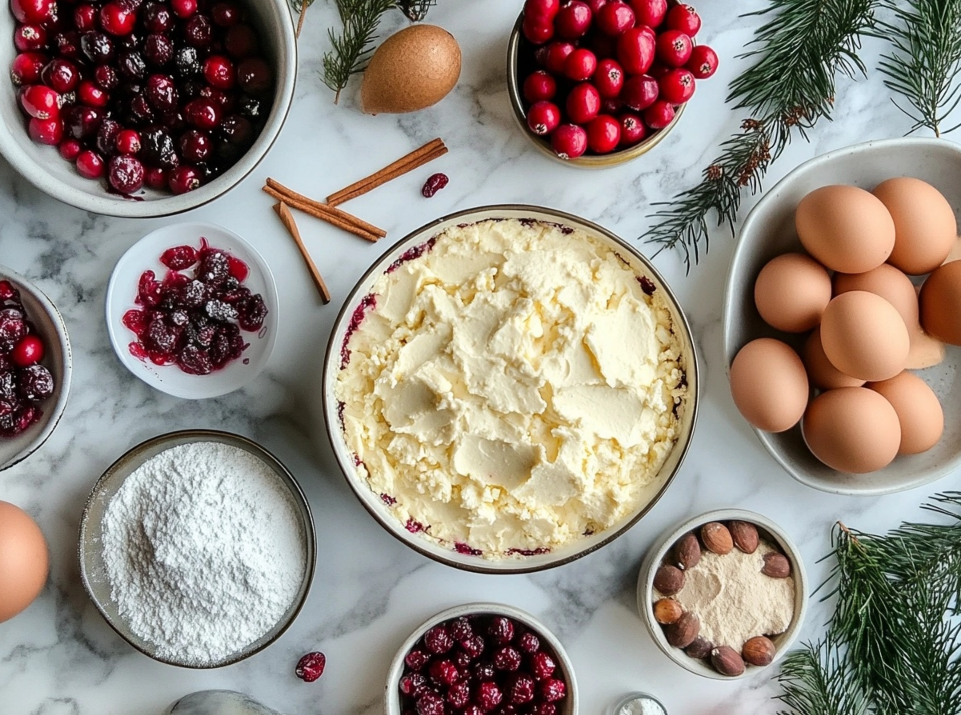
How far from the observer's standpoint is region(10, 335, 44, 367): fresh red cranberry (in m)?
1.41

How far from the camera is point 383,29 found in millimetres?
1522

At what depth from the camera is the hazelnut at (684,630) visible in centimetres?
153

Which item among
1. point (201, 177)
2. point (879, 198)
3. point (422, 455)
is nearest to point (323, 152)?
point (201, 177)

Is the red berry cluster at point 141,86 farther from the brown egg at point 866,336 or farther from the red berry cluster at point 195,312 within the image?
the brown egg at point 866,336

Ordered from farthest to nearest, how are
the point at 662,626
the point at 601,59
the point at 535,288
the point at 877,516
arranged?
the point at 877,516
the point at 662,626
the point at 601,59
the point at 535,288

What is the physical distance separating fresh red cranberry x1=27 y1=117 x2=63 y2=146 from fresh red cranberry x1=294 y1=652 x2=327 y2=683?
1079 millimetres

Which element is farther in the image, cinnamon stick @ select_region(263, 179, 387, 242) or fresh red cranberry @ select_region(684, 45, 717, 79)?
cinnamon stick @ select_region(263, 179, 387, 242)

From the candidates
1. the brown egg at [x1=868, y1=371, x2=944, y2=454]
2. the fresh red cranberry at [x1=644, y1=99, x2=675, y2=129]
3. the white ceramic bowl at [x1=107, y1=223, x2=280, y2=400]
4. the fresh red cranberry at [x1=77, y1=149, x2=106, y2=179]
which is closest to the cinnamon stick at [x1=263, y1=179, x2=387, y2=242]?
the white ceramic bowl at [x1=107, y1=223, x2=280, y2=400]

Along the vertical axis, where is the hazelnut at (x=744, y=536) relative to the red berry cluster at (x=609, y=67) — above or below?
below

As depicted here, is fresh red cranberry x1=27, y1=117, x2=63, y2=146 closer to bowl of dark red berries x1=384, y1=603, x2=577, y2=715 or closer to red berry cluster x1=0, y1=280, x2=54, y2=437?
red berry cluster x1=0, y1=280, x2=54, y2=437

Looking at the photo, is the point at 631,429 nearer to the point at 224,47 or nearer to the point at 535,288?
the point at 535,288

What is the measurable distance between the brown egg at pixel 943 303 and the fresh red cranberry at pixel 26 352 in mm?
1654

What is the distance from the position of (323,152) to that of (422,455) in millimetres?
635

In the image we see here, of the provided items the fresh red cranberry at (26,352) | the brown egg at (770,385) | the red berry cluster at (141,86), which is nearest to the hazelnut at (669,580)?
the brown egg at (770,385)
